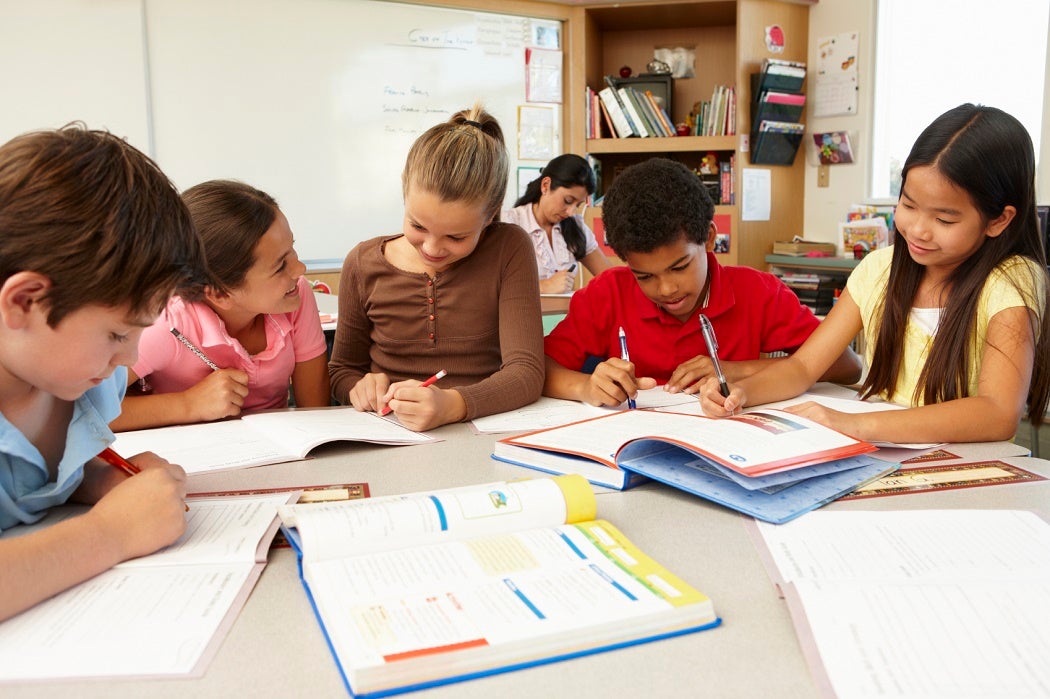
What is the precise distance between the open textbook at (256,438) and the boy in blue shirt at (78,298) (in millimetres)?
253

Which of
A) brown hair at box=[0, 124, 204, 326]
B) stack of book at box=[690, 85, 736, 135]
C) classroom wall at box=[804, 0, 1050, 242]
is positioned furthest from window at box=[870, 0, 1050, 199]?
brown hair at box=[0, 124, 204, 326]

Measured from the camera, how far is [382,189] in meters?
4.01

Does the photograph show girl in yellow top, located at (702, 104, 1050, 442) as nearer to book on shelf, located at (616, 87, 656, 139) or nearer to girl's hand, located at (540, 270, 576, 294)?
girl's hand, located at (540, 270, 576, 294)

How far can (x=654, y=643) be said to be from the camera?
2.15 ft

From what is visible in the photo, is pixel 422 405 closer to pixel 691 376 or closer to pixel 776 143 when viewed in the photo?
pixel 691 376

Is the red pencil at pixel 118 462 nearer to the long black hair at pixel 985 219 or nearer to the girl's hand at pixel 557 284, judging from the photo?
the long black hair at pixel 985 219

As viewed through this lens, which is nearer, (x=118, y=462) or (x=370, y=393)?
(x=118, y=462)

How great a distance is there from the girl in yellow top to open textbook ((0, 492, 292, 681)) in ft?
2.50

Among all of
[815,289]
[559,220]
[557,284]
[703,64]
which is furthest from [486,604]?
[703,64]

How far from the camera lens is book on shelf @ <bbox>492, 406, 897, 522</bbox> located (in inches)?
37.8

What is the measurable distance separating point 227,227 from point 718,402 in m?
0.83

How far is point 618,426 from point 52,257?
731 millimetres

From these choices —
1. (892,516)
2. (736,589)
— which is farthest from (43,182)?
(892,516)

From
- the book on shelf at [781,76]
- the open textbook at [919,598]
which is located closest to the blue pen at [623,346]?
the open textbook at [919,598]
